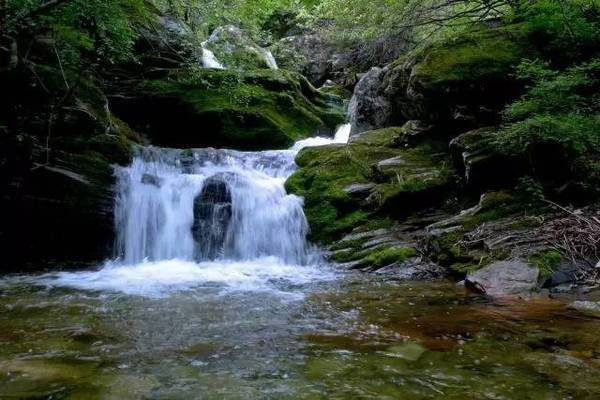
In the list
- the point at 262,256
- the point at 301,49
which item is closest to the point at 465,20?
the point at 262,256

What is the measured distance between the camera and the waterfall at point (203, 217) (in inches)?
395

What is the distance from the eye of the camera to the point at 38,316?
5.57 meters

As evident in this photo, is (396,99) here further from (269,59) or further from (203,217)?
(269,59)

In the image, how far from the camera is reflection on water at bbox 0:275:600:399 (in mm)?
3463

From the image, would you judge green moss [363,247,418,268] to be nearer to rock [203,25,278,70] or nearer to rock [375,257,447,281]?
rock [375,257,447,281]

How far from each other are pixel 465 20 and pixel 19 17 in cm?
963

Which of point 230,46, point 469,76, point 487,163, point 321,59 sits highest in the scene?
point 321,59

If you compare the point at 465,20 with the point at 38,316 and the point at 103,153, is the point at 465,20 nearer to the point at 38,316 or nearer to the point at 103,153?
the point at 103,153

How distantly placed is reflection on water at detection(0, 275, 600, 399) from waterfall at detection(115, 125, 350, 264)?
3379 millimetres

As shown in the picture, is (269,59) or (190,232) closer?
(190,232)

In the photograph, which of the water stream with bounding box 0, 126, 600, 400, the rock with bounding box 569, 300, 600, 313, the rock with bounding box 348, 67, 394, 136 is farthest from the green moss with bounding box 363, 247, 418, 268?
the rock with bounding box 348, 67, 394, 136

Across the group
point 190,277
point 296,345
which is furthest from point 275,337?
point 190,277

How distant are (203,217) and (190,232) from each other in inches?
16.6

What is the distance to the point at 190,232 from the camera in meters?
10.3
